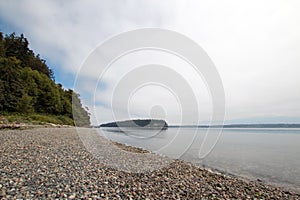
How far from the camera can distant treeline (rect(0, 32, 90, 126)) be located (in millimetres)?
28562

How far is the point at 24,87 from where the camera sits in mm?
32875

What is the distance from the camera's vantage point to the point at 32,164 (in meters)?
6.17

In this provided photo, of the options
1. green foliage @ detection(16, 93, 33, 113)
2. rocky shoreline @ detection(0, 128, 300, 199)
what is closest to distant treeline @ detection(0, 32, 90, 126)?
green foliage @ detection(16, 93, 33, 113)

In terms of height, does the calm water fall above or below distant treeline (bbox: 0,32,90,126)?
below

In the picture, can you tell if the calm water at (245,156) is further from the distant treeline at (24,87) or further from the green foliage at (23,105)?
the green foliage at (23,105)

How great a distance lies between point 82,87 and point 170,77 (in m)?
6.47

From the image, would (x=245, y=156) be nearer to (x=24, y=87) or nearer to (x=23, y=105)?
(x=23, y=105)

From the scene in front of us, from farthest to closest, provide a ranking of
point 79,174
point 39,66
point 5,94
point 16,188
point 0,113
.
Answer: point 39,66 < point 5,94 < point 0,113 < point 79,174 < point 16,188

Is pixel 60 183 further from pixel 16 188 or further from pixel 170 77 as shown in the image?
pixel 170 77

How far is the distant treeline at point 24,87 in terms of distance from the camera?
28562 mm

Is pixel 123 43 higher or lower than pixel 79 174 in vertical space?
higher

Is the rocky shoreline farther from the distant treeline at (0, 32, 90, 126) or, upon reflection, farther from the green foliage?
the green foliage

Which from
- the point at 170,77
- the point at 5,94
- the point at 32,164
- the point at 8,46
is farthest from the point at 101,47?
the point at 8,46

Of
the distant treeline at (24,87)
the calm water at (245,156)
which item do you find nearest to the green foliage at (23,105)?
the distant treeline at (24,87)
